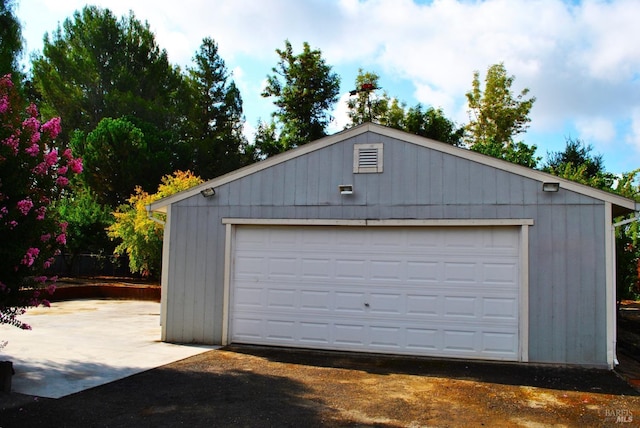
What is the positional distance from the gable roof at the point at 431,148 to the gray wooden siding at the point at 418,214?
0.08 m

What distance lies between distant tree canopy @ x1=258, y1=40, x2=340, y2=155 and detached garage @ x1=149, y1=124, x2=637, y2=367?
19.7 metres

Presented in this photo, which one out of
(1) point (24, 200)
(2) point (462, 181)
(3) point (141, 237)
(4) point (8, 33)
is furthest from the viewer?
(3) point (141, 237)

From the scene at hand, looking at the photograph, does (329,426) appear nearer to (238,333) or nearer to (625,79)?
(238,333)

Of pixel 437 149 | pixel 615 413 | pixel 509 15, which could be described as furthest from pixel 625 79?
pixel 615 413

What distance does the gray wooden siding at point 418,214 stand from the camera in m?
7.17

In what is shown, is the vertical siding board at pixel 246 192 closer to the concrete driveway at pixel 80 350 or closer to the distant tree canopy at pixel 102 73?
the concrete driveway at pixel 80 350

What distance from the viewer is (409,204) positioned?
7.87 meters

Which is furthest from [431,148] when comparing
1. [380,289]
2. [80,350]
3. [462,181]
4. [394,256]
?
[80,350]

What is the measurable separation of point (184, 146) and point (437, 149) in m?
21.3

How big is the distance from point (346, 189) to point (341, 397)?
343 centimetres

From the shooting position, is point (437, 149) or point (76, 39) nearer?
point (437, 149)

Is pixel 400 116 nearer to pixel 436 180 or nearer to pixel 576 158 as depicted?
pixel 576 158

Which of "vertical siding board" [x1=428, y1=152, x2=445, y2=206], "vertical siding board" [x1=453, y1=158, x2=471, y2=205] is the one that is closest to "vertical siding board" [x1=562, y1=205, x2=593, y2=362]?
"vertical siding board" [x1=453, y1=158, x2=471, y2=205]

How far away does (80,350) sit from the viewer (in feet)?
25.4
